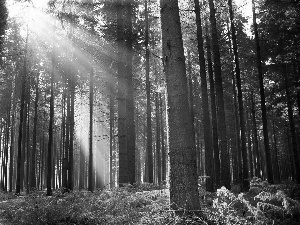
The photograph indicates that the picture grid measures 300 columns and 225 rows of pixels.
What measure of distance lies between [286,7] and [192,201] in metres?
13.9

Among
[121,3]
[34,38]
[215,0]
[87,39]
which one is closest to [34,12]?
[34,38]

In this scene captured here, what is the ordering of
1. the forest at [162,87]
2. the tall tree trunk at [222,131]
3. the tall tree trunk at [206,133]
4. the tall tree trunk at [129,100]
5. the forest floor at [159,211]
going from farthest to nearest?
the tall tree trunk at [129,100], the tall tree trunk at [222,131], the tall tree trunk at [206,133], the forest at [162,87], the forest floor at [159,211]

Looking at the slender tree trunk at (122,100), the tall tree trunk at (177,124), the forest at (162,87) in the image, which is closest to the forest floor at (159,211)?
the forest at (162,87)

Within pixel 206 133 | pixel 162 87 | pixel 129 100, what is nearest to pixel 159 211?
pixel 162 87

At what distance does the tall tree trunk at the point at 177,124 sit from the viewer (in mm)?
4910

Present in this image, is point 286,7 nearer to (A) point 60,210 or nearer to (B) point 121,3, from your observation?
(B) point 121,3

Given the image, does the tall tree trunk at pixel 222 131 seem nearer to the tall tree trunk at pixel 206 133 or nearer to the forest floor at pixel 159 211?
the tall tree trunk at pixel 206 133

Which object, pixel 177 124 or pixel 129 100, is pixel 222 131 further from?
pixel 177 124

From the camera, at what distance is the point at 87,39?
18031 mm

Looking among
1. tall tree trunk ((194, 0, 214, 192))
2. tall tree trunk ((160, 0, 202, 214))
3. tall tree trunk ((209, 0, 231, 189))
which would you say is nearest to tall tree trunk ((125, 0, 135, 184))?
tall tree trunk ((194, 0, 214, 192))

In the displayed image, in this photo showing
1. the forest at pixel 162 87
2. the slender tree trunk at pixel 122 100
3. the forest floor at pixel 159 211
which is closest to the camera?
the forest floor at pixel 159 211

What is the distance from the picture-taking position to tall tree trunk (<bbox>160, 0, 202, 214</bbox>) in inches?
193

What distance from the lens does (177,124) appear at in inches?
202

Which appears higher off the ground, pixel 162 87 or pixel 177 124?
pixel 162 87
